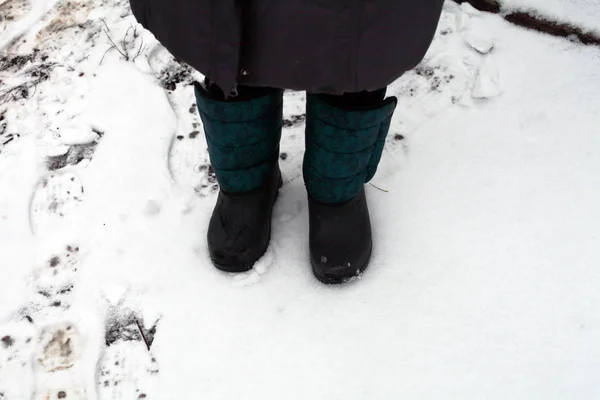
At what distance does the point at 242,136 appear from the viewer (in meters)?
1.05

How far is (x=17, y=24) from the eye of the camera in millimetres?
1705

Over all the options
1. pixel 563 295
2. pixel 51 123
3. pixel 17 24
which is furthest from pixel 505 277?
pixel 17 24

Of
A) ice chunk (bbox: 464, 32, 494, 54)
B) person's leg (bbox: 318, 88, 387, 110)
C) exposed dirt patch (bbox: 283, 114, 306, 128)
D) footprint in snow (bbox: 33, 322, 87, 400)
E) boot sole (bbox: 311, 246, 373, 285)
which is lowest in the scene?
footprint in snow (bbox: 33, 322, 87, 400)

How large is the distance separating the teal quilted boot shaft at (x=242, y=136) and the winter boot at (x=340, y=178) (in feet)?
0.25

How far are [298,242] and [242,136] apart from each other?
362mm

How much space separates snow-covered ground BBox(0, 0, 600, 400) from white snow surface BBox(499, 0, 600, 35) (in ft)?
0.22

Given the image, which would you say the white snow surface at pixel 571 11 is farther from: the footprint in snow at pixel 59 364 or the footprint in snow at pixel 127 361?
the footprint in snow at pixel 59 364

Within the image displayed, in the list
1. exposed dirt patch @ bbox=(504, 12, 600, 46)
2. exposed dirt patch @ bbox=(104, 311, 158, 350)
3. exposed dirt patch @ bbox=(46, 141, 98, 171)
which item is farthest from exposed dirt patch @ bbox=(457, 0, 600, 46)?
exposed dirt patch @ bbox=(104, 311, 158, 350)

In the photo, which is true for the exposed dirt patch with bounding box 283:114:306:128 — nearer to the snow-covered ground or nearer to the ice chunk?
the snow-covered ground

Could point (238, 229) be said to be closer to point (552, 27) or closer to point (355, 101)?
point (355, 101)

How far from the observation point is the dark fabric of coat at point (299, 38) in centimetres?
75

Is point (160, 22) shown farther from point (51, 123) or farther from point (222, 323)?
point (51, 123)

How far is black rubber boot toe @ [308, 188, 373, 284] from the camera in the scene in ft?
3.98

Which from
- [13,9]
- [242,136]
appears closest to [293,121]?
[242,136]
